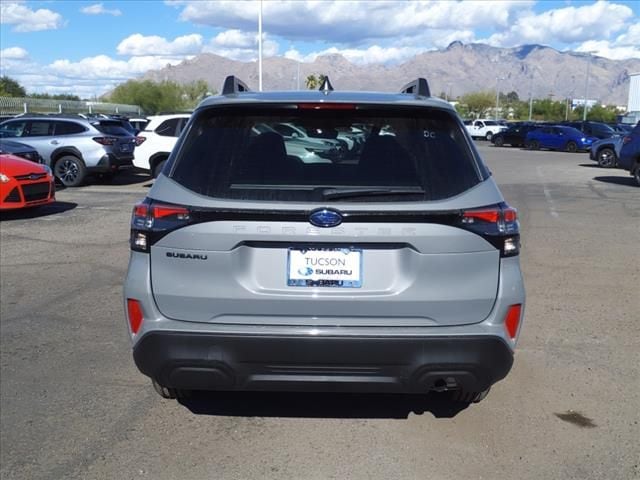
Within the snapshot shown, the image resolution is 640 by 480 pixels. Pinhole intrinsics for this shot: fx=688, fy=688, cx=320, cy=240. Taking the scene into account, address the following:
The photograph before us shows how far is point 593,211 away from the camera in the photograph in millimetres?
13523

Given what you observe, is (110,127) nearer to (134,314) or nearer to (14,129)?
(14,129)

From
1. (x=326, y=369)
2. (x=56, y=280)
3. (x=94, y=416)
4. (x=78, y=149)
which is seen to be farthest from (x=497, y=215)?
(x=78, y=149)

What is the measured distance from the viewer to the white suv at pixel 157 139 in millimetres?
16688

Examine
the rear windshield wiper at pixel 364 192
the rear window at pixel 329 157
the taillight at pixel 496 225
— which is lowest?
the taillight at pixel 496 225

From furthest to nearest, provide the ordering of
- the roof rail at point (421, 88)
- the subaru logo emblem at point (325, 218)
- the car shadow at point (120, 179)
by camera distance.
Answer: the car shadow at point (120, 179)
the roof rail at point (421, 88)
the subaru logo emblem at point (325, 218)

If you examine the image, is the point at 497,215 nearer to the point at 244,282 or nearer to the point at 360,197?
the point at 360,197

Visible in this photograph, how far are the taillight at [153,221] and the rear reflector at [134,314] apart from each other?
27cm

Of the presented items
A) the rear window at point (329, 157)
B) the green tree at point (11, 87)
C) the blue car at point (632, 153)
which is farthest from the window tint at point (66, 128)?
the green tree at point (11, 87)

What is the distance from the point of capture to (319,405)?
174 inches

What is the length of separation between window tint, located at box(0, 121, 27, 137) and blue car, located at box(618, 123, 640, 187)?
15639mm

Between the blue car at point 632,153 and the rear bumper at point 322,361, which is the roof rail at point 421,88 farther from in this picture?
the blue car at point 632,153

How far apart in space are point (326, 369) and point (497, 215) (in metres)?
1.12

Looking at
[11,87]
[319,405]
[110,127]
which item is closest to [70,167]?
[110,127]

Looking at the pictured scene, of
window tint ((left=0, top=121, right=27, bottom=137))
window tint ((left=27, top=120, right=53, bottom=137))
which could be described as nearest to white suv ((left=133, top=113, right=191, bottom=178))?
window tint ((left=27, top=120, right=53, bottom=137))
